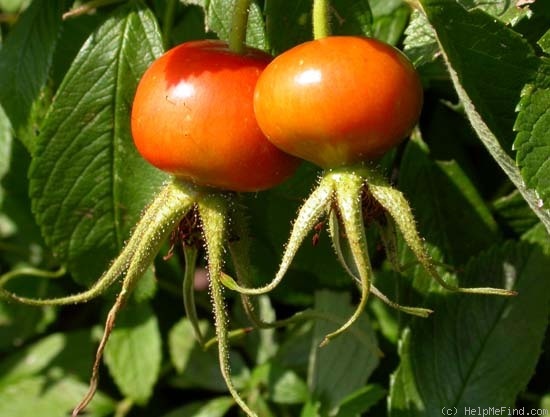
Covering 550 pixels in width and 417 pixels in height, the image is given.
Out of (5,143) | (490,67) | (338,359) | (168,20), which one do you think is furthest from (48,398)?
(490,67)

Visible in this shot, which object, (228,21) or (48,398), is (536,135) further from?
(48,398)

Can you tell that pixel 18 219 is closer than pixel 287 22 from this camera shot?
No

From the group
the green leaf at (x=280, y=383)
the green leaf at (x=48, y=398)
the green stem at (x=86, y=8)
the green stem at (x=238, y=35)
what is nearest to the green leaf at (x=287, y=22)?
the green stem at (x=238, y=35)

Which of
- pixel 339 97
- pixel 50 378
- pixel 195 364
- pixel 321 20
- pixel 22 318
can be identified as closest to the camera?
pixel 339 97

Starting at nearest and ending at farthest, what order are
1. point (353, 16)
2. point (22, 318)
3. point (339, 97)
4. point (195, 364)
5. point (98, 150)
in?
point (339, 97)
point (353, 16)
point (98, 150)
point (195, 364)
point (22, 318)

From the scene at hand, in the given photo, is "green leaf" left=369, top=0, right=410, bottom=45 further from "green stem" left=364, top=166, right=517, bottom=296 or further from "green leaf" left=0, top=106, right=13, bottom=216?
"green leaf" left=0, top=106, right=13, bottom=216

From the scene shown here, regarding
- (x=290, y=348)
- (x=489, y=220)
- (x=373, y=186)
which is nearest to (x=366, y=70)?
(x=373, y=186)

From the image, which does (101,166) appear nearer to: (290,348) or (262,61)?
(262,61)

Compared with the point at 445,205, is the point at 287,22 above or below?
above
